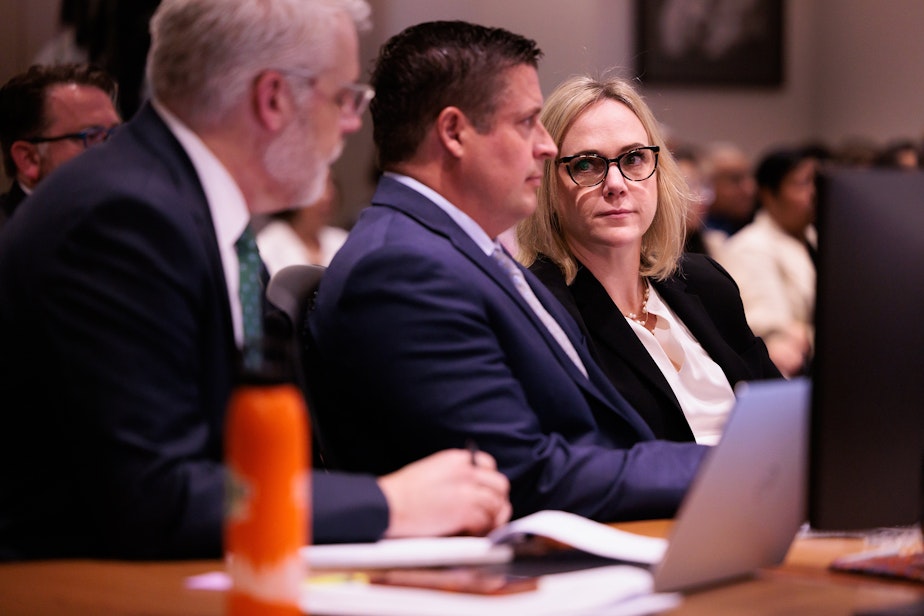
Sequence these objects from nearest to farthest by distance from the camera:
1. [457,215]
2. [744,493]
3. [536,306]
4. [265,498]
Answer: [265,498], [744,493], [457,215], [536,306]

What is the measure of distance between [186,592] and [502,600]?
0.31 metres

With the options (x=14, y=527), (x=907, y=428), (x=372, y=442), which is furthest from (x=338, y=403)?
(x=907, y=428)

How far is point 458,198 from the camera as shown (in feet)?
6.31

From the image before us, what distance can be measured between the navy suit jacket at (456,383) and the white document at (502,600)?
0.47 metres

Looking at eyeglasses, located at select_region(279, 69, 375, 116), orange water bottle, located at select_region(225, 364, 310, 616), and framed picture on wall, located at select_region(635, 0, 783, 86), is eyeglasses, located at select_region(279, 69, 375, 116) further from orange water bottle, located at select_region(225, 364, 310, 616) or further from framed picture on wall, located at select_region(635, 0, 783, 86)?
framed picture on wall, located at select_region(635, 0, 783, 86)

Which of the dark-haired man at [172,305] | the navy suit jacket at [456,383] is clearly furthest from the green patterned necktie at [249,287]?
the navy suit jacket at [456,383]

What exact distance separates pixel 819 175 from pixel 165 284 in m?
0.68

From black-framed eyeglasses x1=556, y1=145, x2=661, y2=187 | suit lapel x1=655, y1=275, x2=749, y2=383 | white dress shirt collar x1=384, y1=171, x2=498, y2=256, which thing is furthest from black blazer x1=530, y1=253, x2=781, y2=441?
white dress shirt collar x1=384, y1=171, x2=498, y2=256

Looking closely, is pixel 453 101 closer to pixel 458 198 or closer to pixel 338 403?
pixel 458 198

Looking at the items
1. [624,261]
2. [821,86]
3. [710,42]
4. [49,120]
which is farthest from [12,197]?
[821,86]

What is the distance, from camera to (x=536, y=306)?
203 cm

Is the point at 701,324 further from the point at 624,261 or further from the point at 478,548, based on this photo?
the point at 478,548

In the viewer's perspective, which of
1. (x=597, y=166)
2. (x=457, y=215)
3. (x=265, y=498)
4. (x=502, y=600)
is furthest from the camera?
(x=597, y=166)

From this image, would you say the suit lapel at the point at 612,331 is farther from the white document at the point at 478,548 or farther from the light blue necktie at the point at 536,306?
the white document at the point at 478,548
